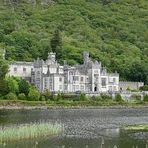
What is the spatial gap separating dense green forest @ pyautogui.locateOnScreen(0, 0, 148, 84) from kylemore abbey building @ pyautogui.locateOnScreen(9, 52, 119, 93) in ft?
50.8

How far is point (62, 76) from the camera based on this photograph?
10412 cm

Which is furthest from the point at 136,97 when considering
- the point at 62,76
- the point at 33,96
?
the point at 33,96

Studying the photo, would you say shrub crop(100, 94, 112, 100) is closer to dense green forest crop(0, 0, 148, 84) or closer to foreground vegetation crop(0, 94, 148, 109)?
foreground vegetation crop(0, 94, 148, 109)

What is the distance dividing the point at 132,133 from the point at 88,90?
2350 inches

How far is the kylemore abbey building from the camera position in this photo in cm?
10338

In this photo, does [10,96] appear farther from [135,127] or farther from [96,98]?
[135,127]

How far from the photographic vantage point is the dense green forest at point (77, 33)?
426 feet

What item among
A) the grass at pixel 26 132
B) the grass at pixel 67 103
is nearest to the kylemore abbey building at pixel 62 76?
the grass at pixel 67 103

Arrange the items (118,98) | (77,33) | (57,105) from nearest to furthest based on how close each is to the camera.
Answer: (57,105)
(118,98)
(77,33)

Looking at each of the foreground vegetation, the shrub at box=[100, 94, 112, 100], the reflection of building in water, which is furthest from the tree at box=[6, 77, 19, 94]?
the reflection of building in water

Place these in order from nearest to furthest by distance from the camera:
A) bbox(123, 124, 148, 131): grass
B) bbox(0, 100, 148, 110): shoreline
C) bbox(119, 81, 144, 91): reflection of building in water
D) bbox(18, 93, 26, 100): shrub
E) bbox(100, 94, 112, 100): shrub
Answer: bbox(123, 124, 148, 131): grass < bbox(0, 100, 148, 110): shoreline < bbox(18, 93, 26, 100): shrub < bbox(100, 94, 112, 100): shrub < bbox(119, 81, 144, 91): reflection of building in water

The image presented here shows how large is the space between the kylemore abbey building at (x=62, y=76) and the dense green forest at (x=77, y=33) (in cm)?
1547

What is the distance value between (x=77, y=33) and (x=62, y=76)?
60673 mm

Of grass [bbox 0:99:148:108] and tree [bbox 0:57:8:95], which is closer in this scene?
grass [bbox 0:99:148:108]
